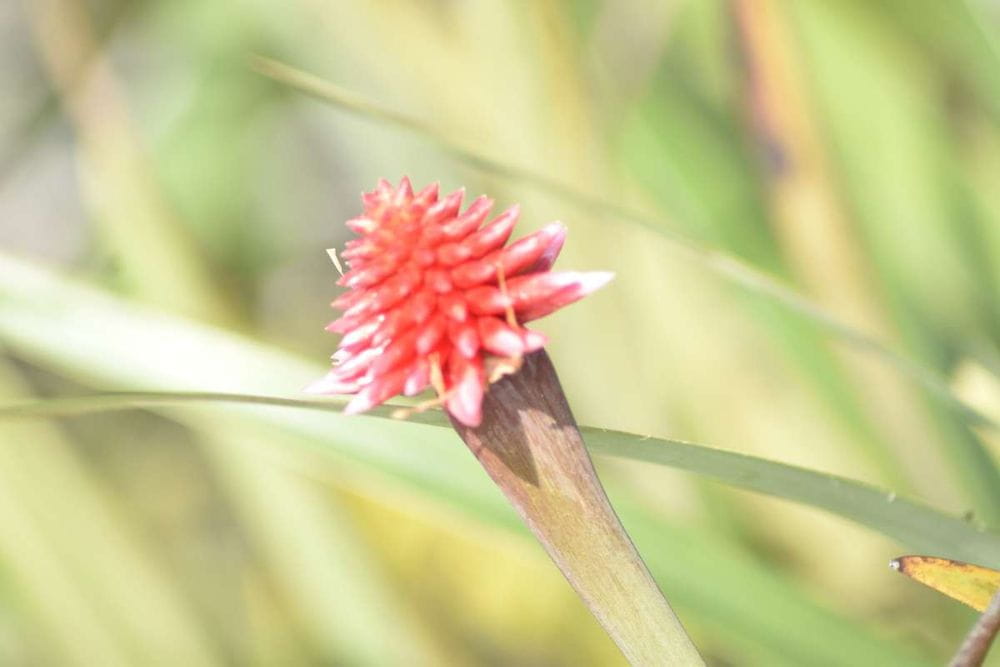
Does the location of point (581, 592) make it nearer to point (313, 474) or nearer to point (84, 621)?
point (313, 474)

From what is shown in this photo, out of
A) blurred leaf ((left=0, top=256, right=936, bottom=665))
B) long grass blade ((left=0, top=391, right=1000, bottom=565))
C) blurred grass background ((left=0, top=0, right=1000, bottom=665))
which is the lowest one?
long grass blade ((left=0, top=391, right=1000, bottom=565))

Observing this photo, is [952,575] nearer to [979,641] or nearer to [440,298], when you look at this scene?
[979,641]

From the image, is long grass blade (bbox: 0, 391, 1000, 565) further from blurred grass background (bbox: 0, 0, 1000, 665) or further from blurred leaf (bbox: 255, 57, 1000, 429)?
blurred grass background (bbox: 0, 0, 1000, 665)

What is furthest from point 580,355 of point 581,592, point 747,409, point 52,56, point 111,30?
point 111,30

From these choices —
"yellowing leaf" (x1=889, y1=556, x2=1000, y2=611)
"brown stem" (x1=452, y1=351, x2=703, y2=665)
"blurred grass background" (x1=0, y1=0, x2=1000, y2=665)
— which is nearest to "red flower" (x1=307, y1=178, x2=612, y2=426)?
"brown stem" (x1=452, y1=351, x2=703, y2=665)

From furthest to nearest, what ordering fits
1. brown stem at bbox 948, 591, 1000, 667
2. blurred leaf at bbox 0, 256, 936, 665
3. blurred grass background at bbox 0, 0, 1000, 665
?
blurred grass background at bbox 0, 0, 1000, 665 < blurred leaf at bbox 0, 256, 936, 665 < brown stem at bbox 948, 591, 1000, 667

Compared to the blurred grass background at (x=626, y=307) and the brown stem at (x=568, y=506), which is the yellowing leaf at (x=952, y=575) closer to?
the brown stem at (x=568, y=506)

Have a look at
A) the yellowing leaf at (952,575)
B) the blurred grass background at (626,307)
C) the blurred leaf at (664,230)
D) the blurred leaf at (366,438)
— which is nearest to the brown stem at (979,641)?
the yellowing leaf at (952,575)
